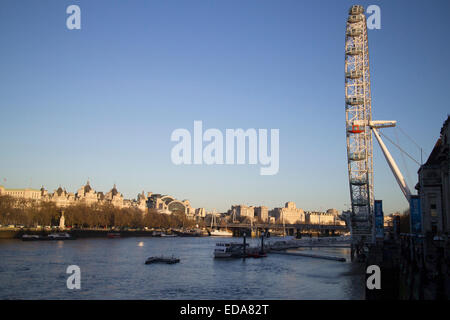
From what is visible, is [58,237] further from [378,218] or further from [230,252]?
[378,218]

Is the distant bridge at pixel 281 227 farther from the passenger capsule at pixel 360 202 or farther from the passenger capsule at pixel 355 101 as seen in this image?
the passenger capsule at pixel 355 101

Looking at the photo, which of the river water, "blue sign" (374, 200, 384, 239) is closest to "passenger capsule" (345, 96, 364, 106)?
"blue sign" (374, 200, 384, 239)

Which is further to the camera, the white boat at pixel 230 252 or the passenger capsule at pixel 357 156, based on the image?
the white boat at pixel 230 252

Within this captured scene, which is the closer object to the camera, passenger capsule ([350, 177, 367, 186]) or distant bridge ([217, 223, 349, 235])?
passenger capsule ([350, 177, 367, 186])

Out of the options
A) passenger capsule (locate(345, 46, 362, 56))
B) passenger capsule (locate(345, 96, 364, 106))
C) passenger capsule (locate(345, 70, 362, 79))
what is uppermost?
passenger capsule (locate(345, 46, 362, 56))

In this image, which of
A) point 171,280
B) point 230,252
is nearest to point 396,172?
point 171,280

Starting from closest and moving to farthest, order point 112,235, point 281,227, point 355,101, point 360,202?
point 360,202, point 355,101, point 112,235, point 281,227

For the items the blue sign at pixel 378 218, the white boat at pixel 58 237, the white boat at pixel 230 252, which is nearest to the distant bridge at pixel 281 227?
the white boat at pixel 58 237

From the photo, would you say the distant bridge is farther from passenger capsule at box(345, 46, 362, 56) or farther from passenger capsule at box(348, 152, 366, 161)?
passenger capsule at box(345, 46, 362, 56)

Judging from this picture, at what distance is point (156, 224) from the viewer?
12912 centimetres

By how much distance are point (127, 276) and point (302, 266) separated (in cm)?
1872

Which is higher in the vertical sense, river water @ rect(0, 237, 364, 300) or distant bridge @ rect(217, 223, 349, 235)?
river water @ rect(0, 237, 364, 300)

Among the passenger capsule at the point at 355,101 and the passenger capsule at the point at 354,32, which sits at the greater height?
the passenger capsule at the point at 354,32

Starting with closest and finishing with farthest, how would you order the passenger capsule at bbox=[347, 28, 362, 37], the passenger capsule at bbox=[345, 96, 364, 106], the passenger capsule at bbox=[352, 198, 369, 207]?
the passenger capsule at bbox=[352, 198, 369, 207]
the passenger capsule at bbox=[345, 96, 364, 106]
the passenger capsule at bbox=[347, 28, 362, 37]
